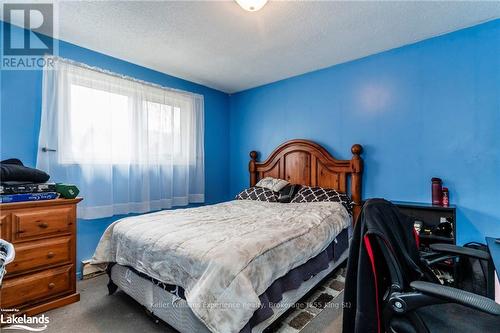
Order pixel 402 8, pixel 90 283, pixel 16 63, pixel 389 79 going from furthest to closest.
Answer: pixel 389 79
pixel 90 283
pixel 16 63
pixel 402 8

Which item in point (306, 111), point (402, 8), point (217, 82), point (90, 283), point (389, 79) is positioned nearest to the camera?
point (402, 8)

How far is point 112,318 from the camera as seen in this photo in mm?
1851

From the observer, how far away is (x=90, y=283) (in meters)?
2.43

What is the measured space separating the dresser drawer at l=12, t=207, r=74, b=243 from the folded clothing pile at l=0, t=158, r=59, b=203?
113mm

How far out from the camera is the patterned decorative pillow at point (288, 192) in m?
3.14

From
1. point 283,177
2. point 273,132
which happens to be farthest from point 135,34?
point 283,177

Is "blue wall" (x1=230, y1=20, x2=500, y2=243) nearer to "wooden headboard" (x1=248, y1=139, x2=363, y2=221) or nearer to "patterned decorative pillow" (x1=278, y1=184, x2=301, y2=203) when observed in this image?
"wooden headboard" (x1=248, y1=139, x2=363, y2=221)

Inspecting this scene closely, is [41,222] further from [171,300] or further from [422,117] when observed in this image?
[422,117]

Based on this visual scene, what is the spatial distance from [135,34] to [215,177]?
7.73 ft

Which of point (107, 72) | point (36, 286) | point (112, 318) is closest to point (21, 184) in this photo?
point (36, 286)

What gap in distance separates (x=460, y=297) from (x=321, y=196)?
200 centimetres

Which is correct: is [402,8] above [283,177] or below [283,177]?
above

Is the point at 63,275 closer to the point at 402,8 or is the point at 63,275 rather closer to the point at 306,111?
the point at 306,111

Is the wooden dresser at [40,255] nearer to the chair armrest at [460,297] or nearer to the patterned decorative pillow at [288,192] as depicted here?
the patterned decorative pillow at [288,192]
